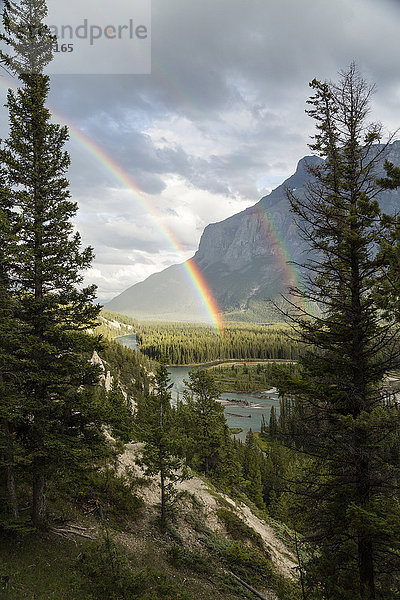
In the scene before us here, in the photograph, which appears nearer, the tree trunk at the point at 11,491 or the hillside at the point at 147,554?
the hillside at the point at 147,554

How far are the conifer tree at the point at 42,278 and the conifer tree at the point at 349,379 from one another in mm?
8075

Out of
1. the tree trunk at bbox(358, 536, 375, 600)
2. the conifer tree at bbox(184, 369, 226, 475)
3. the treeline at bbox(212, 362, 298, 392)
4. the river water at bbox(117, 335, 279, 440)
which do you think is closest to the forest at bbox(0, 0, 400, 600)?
the tree trunk at bbox(358, 536, 375, 600)

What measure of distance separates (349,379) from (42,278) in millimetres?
11153

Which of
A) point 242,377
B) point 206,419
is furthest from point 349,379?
point 242,377

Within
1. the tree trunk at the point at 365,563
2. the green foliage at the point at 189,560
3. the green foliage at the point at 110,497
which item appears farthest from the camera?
the green foliage at the point at 110,497

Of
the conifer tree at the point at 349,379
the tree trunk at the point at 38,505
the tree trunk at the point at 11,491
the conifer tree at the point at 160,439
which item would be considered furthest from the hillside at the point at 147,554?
the conifer tree at the point at 349,379

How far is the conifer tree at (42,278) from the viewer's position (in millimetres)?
11148

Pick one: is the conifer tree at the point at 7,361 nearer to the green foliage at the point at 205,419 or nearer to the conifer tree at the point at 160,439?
the conifer tree at the point at 160,439

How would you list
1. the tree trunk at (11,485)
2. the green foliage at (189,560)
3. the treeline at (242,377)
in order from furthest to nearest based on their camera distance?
the treeline at (242,377), the green foliage at (189,560), the tree trunk at (11,485)

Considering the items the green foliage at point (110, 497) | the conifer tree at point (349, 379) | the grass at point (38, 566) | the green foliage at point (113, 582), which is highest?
the conifer tree at point (349, 379)

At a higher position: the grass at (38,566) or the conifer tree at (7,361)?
the conifer tree at (7,361)

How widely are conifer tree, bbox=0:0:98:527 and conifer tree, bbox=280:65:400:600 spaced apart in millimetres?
8075

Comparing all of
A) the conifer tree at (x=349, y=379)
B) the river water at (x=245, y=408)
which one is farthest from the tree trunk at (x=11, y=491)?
the river water at (x=245, y=408)

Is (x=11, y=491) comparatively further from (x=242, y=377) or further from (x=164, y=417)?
(x=242, y=377)
